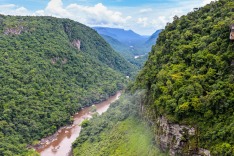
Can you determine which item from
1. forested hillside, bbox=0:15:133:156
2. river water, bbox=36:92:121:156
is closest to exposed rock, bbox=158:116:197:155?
river water, bbox=36:92:121:156

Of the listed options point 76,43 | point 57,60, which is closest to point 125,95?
point 57,60

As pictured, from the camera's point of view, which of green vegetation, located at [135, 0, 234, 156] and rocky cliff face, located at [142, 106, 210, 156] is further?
rocky cliff face, located at [142, 106, 210, 156]

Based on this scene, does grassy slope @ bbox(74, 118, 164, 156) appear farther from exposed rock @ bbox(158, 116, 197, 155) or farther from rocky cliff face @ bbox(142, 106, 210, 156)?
exposed rock @ bbox(158, 116, 197, 155)

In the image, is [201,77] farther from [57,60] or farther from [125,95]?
[57,60]

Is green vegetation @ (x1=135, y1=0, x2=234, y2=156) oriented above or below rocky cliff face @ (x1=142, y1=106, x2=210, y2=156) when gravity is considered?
Answer: above

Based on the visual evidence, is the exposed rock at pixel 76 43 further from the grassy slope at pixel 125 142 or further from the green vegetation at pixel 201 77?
the green vegetation at pixel 201 77

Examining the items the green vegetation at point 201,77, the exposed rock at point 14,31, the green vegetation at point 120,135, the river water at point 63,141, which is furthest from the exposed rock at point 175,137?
the exposed rock at point 14,31
